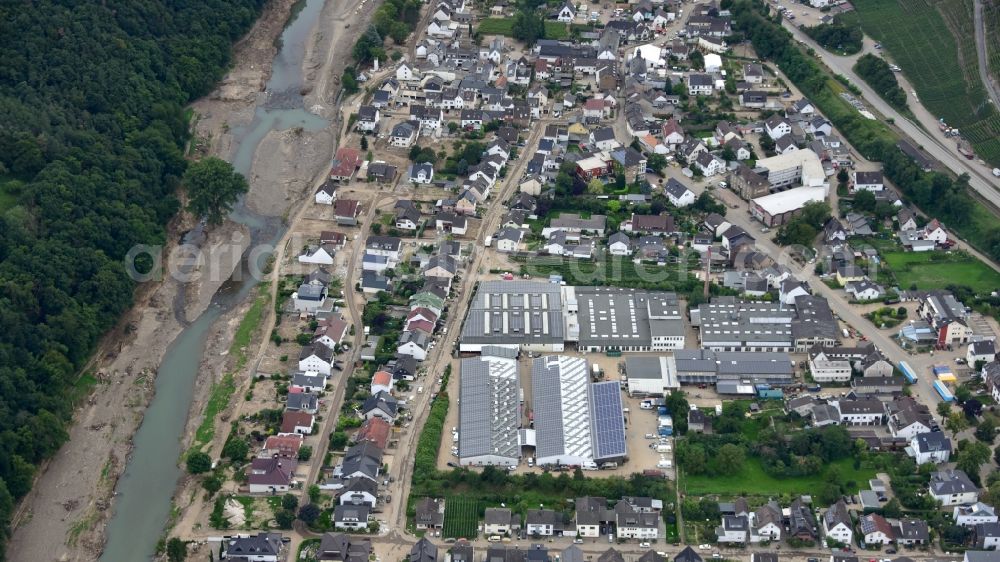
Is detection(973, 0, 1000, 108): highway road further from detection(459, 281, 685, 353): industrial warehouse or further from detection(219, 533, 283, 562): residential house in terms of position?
detection(219, 533, 283, 562): residential house

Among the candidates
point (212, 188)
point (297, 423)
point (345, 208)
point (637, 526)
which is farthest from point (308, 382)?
point (212, 188)

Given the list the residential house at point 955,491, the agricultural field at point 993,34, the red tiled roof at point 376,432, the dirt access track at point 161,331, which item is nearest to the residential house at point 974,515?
the residential house at point 955,491

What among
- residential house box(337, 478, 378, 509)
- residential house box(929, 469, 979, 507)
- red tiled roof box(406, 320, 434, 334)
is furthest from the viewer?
red tiled roof box(406, 320, 434, 334)

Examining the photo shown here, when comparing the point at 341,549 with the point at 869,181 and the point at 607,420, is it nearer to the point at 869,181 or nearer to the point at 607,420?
the point at 607,420

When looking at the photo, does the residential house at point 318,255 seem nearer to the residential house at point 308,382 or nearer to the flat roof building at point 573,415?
Result: the residential house at point 308,382

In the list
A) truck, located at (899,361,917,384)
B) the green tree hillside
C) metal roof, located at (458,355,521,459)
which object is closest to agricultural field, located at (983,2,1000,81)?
truck, located at (899,361,917,384)

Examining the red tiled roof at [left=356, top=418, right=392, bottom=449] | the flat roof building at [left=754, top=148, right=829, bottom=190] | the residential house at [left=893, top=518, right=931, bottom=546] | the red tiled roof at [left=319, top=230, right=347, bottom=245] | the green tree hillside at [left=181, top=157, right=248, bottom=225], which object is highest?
the flat roof building at [left=754, top=148, right=829, bottom=190]

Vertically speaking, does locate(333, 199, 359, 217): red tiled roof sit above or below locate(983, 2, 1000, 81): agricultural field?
below
